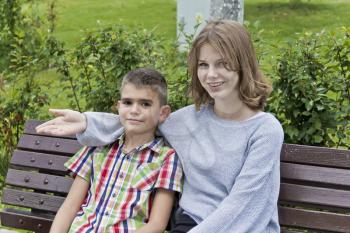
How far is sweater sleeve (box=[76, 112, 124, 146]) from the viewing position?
3268 millimetres

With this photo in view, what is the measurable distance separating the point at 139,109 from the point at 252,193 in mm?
680

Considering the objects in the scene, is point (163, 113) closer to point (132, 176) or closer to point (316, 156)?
point (132, 176)

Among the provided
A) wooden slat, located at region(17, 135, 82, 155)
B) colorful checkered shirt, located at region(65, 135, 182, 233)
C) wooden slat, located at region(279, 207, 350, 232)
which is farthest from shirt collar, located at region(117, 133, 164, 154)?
wooden slat, located at region(279, 207, 350, 232)

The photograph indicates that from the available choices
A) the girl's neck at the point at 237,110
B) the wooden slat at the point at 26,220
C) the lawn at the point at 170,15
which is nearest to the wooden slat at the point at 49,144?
the wooden slat at the point at 26,220

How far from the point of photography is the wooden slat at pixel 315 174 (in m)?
3.07

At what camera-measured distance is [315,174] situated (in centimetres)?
311

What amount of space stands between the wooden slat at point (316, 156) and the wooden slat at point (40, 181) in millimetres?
1176

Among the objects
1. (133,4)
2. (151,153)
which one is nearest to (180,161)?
Answer: (151,153)

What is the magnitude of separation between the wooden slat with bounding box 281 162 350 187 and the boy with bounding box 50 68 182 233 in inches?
19.9

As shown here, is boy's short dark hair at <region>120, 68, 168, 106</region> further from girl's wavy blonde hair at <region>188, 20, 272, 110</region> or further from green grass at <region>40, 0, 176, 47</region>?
green grass at <region>40, 0, 176, 47</region>

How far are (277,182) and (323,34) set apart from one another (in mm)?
1112

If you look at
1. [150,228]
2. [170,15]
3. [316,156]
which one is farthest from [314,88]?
[170,15]

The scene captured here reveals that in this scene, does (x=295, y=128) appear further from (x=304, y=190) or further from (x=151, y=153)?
(x=151, y=153)

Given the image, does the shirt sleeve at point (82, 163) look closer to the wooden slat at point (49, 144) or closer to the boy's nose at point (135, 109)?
the wooden slat at point (49, 144)
